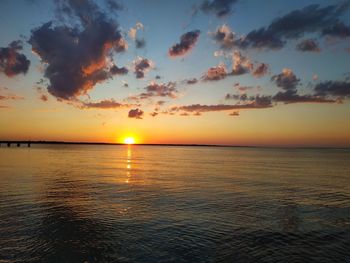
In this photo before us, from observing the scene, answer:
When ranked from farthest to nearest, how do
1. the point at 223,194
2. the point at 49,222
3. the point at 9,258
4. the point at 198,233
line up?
1. the point at 223,194
2. the point at 49,222
3. the point at 198,233
4. the point at 9,258

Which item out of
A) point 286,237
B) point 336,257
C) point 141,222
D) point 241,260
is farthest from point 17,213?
point 336,257

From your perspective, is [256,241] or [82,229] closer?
[256,241]

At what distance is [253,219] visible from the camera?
2234 centimetres

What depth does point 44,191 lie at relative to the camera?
33.6m

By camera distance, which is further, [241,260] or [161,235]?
[161,235]

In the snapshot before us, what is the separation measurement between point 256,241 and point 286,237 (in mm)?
2100

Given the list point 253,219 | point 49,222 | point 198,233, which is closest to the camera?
point 198,233

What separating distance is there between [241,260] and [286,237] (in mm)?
4848

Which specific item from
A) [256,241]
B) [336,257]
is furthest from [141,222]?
[336,257]

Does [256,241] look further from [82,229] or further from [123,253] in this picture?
[82,229]

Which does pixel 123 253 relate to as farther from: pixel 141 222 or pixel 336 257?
pixel 336 257

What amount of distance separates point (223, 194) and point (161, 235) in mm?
16495

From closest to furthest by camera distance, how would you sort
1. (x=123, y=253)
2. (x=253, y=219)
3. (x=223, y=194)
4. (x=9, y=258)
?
1. (x=9, y=258)
2. (x=123, y=253)
3. (x=253, y=219)
4. (x=223, y=194)

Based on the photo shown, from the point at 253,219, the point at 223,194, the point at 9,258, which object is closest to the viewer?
the point at 9,258
